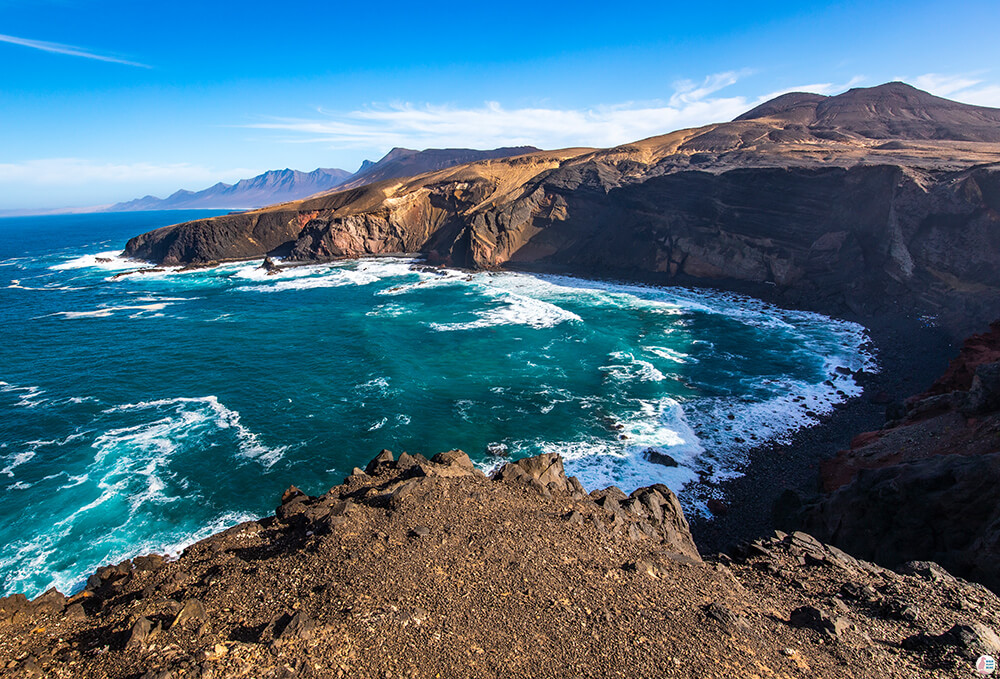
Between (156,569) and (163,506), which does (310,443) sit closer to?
(163,506)

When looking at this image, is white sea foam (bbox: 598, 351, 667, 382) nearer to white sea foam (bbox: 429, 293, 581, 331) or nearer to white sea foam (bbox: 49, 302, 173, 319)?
white sea foam (bbox: 429, 293, 581, 331)

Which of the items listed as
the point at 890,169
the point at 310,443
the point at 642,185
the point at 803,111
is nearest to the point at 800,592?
the point at 310,443

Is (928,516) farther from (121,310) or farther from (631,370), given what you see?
(121,310)

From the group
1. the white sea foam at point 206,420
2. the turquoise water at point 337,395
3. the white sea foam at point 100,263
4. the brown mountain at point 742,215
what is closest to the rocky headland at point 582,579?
the turquoise water at point 337,395

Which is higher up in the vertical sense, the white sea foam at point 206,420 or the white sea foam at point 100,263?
the white sea foam at point 100,263

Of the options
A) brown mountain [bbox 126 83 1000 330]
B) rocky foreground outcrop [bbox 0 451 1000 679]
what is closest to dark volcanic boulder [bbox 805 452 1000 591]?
rocky foreground outcrop [bbox 0 451 1000 679]

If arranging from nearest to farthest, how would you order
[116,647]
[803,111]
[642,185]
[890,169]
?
[116,647], [890,169], [642,185], [803,111]

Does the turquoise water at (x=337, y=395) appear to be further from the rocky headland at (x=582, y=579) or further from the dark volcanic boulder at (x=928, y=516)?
the dark volcanic boulder at (x=928, y=516)
